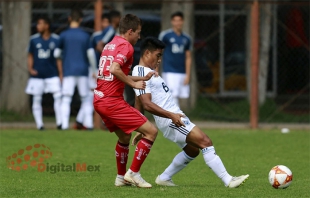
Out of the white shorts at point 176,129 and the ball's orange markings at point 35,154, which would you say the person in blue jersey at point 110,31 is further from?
the white shorts at point 176,129

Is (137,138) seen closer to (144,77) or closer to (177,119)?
(177,119)

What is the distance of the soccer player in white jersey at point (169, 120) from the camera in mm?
8109

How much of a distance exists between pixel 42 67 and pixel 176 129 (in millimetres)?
7464

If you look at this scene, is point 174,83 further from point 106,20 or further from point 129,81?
point 129,81

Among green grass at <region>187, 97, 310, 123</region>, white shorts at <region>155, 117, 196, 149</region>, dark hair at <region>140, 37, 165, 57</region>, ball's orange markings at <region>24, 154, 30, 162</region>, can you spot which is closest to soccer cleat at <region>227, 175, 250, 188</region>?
white shorts at <region>155, 117, 196, 149</region>

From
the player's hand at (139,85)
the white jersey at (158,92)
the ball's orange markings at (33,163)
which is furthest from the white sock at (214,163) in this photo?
the ball's orange markings at (33,163)

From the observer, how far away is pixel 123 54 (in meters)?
7.94

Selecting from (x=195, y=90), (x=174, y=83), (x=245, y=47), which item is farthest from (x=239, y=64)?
(x=174, y=83)

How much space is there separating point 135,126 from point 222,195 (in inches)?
46.4

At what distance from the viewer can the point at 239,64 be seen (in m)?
20.5

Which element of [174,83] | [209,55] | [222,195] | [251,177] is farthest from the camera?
[209,55]

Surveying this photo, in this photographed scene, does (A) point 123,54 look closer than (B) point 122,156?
Yes

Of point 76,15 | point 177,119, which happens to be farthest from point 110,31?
point 177,119

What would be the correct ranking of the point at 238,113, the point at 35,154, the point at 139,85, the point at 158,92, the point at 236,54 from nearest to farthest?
the point at 139,85 → the point at 158,92 → the point at 35,154 → the point at 238,113 → the point at 236,54
